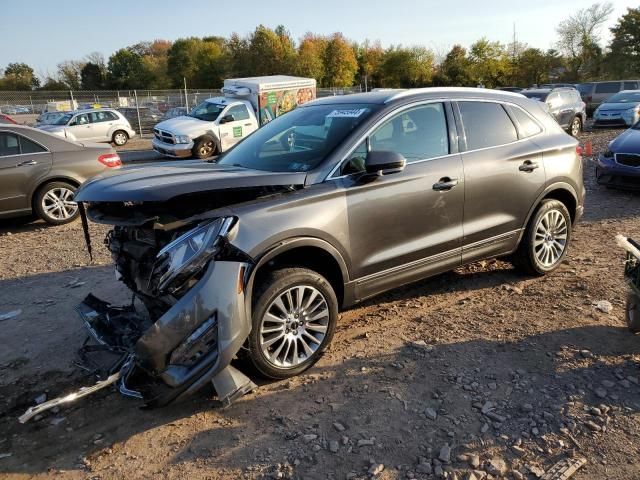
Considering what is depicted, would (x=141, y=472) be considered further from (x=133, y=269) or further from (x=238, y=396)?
(x=133, y=269)

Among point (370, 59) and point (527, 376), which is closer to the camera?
point (527, 376)

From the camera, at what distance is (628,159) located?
8.66 metres

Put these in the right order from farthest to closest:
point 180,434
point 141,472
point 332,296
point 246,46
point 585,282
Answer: point 246,46 < point 585,282 < point 332,296 < point 180,434 < point 141,472

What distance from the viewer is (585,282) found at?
5031 mm

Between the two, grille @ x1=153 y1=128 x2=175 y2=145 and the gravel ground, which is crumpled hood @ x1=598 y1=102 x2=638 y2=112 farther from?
the gravel ground

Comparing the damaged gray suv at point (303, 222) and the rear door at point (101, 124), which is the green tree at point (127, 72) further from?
the damaged gray suv at point (303, 222)

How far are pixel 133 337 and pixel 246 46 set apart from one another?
56691mm

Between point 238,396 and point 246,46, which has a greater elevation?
point 246,46

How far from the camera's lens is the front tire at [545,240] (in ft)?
16.4

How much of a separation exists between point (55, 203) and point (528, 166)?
22.3 feet

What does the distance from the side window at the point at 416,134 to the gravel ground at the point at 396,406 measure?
1.44 metres

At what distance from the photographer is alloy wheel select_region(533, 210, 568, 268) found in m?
5.08

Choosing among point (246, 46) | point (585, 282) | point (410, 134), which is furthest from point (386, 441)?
point (246, 46)

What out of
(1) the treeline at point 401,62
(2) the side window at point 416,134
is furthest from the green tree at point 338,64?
(2) the side window at point 416,134
